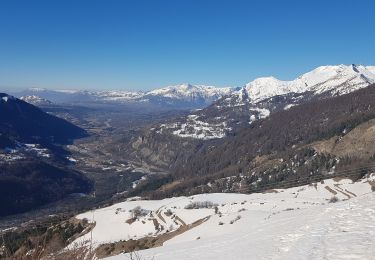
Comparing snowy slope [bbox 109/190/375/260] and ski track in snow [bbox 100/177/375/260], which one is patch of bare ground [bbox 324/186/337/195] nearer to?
ski track in snow [bbox 100/177/375/260]

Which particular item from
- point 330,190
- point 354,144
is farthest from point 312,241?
point 354,144

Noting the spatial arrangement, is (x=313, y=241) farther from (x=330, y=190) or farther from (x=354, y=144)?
(x=354, y=144)

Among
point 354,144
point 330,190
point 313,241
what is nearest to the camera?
point 313,241

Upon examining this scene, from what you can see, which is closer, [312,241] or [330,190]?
[312,241]

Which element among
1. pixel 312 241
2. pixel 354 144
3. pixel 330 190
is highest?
pixel 312 241

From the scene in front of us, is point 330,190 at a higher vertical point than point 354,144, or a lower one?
lower

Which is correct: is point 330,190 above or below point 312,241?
below

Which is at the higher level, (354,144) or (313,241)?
(313,241)

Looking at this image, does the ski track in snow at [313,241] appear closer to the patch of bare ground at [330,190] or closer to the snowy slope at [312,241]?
the snowy slope at [312,241]

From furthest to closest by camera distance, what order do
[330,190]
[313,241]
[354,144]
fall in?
[354,144]
[330,190]
[313,241]

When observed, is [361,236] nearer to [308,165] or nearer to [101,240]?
[101,240]

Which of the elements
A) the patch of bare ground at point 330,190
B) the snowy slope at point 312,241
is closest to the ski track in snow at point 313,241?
the snowy slope at point 312,241

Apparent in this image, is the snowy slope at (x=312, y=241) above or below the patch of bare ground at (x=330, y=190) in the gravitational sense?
above

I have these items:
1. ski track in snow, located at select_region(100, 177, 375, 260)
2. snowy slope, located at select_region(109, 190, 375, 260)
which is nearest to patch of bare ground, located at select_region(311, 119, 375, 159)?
ski track in snow, located at select_region(100, 177, 375, 260)
